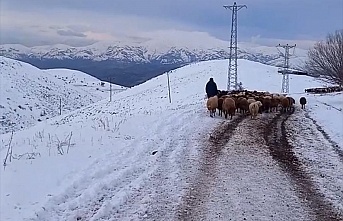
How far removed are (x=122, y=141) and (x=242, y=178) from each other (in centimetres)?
398

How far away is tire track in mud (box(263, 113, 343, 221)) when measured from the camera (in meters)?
7.86

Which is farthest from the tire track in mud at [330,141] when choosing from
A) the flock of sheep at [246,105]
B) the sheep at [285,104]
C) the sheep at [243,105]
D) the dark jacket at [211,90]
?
the dark jacket at [211,90]

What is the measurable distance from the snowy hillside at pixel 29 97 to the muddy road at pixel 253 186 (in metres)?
25.3

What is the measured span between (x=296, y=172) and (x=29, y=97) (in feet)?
137

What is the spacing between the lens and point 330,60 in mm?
38031

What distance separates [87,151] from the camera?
11031 millimetres

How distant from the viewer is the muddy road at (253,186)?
7641 mm

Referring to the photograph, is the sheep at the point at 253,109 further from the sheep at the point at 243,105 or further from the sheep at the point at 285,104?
the sheep at the point at 285,104

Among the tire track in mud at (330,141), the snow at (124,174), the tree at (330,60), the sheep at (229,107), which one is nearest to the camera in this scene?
the snow at (124,174)

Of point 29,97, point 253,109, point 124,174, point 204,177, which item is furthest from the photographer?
point 29,97

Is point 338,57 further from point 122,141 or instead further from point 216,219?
point 216,219

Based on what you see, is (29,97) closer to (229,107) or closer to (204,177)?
(229,107)

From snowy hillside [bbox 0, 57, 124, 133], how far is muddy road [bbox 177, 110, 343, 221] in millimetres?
25289

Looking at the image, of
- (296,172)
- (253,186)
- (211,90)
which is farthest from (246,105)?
(253,186)
